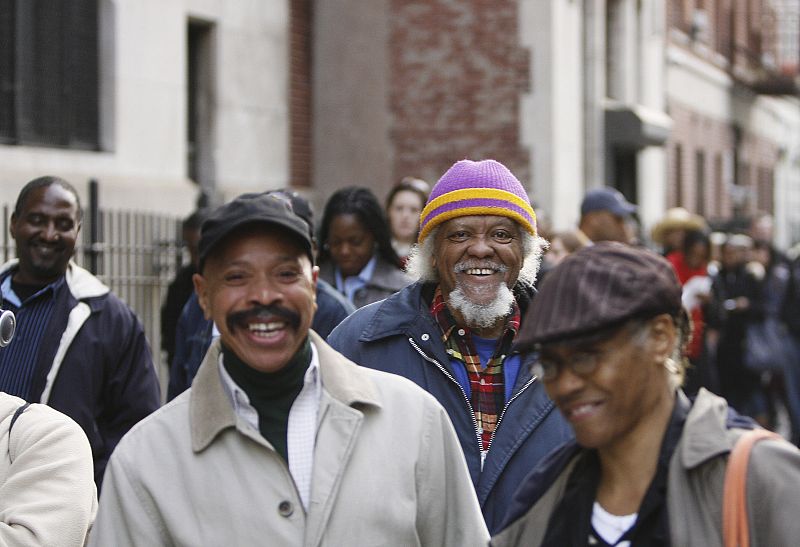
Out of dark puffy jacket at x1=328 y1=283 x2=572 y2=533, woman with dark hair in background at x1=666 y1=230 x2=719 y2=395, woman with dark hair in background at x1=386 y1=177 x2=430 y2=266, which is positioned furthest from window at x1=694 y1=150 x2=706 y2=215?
dark puffy jacket at x1=328 y1=283 x2=572 y2=533

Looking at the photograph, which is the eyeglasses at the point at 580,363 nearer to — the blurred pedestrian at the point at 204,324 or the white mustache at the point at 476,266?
the white mustache at the point at 476,266

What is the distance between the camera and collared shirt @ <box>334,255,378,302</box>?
7.79 metres

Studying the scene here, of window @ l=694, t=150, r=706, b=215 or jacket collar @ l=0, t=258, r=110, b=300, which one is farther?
window @ l=694, t=150, r=706, b=215

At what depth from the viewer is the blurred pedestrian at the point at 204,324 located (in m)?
6.59

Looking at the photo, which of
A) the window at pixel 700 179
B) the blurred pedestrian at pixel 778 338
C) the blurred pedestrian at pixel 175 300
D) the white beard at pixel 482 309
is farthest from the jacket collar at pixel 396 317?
the window at pixel 700 179

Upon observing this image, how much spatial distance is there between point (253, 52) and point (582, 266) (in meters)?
13.0

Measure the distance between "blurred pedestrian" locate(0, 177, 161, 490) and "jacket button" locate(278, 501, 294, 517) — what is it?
8.88 ft

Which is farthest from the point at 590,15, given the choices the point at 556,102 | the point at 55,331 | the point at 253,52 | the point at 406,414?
the point at 406,414

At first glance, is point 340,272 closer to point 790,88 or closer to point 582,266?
point 582,266

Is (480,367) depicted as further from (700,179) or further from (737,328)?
(700,179)

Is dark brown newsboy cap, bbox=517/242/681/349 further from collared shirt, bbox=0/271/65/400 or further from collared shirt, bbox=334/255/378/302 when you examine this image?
collared shirt, bbox=334/255/378/302

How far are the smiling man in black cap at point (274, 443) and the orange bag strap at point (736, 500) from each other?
0.91 m

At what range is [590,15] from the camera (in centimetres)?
1955

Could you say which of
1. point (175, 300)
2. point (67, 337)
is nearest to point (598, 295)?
point (67, 337)
